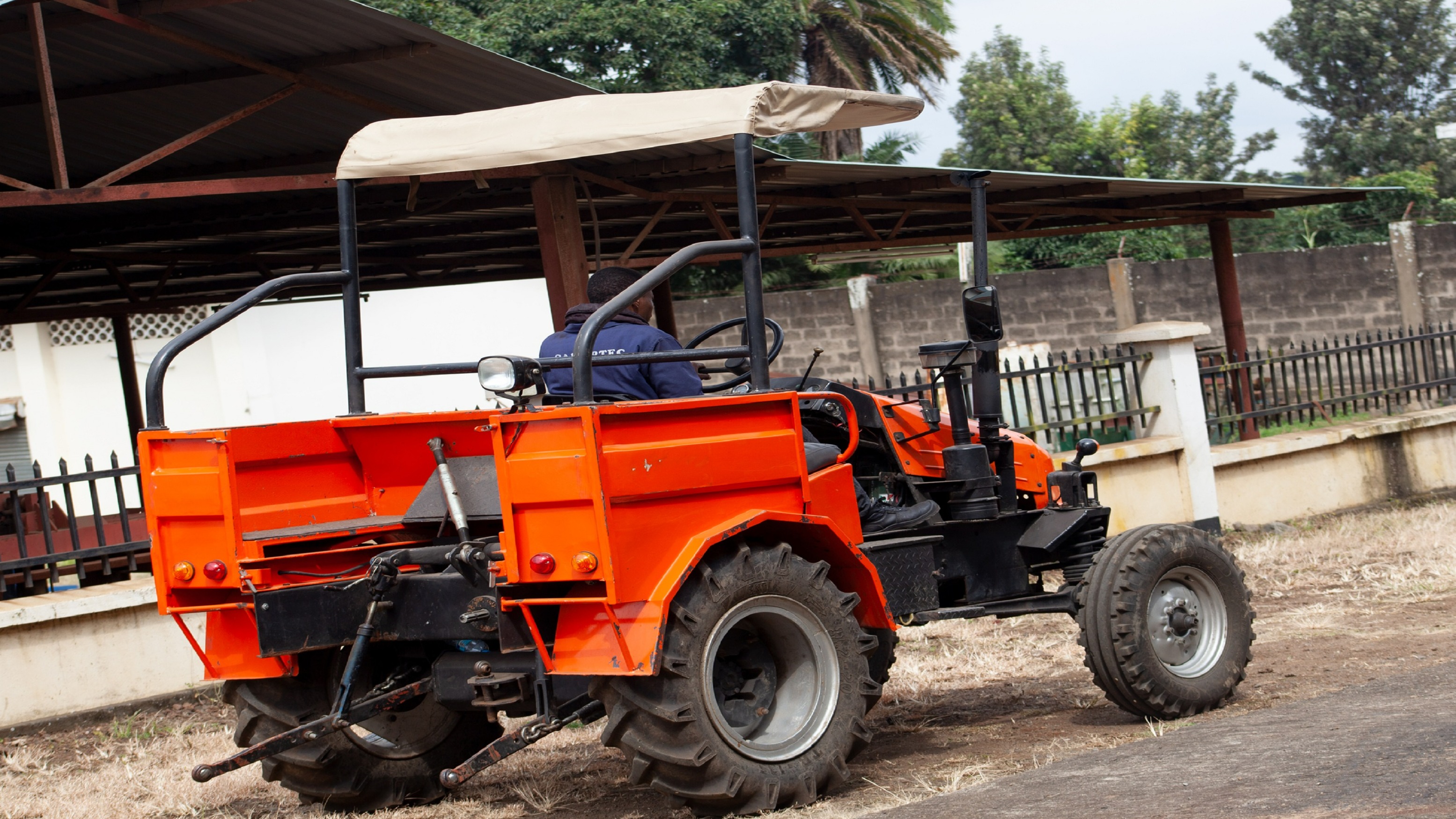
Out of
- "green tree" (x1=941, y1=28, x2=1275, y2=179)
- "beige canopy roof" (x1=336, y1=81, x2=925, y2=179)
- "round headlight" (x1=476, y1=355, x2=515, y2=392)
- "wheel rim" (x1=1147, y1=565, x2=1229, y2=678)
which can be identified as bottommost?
"wheel rim" (x1=1147, y1=565, x2=1229, y2=678)

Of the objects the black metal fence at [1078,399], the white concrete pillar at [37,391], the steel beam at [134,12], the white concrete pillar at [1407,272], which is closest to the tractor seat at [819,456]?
the steel beam at [134,12]

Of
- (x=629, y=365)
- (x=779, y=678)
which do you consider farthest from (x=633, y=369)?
(x=779, y=678)

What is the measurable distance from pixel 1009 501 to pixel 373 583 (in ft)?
8.37

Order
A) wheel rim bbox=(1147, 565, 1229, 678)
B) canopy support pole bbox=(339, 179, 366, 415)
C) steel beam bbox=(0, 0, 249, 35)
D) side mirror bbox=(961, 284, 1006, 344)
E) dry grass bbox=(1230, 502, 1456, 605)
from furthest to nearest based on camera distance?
dry grass bbox=(1230, 502, 1456, 605)
steel beam bbox=(0, 0, 249, 35)
wheel rim bbox=(1147, 565, 1229, 678)
side mirror bbox=(961, 284, 1006, 344)
canopy support pole bbox=(339, 179, 366, 415)

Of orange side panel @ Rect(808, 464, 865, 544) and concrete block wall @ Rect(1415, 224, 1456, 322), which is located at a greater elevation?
concrete block wall @ Rect(1415, 224, 1456, 322)

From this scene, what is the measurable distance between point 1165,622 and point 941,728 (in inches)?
41.3

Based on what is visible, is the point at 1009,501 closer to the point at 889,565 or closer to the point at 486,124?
the point at 889,565

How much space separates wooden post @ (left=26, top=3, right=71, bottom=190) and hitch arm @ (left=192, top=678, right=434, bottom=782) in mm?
4338

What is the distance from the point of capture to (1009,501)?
554cm

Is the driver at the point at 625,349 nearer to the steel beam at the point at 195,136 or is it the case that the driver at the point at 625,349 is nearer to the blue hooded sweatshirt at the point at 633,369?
the blue hooded sweatshirt at the point at 633,369

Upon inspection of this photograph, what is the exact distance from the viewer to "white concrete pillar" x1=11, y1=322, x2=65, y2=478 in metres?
19.3

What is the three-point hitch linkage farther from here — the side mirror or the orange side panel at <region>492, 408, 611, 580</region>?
the side mirror

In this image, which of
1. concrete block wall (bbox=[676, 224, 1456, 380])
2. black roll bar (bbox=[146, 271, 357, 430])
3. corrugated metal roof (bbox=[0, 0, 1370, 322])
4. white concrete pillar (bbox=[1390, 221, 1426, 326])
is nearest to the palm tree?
concrete block wall (bbox=[676, 224, 1456, 380])

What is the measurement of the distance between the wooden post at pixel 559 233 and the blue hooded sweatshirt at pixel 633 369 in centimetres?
379
